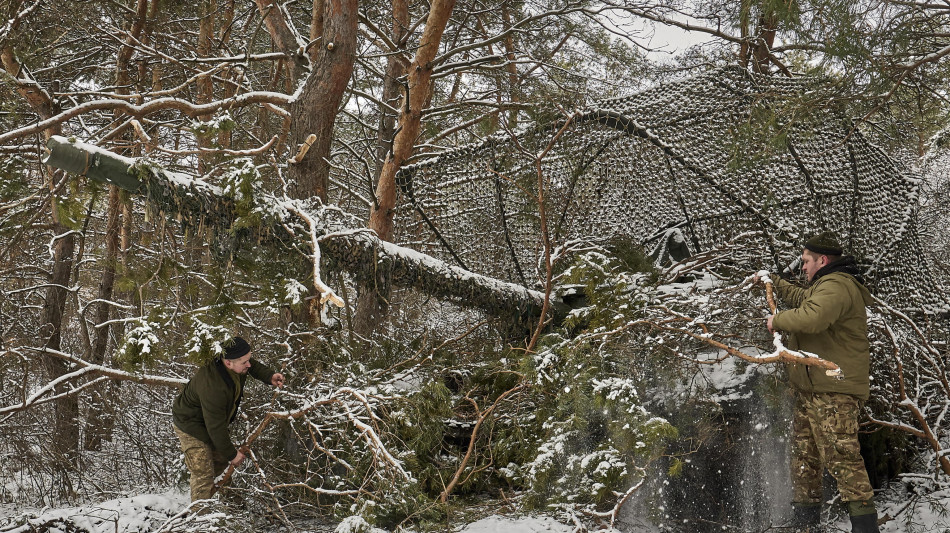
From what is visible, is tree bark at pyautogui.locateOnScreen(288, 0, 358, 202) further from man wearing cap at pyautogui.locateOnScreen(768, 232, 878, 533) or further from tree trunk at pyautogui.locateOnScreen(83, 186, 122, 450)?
man wearing cap at pyautogui.locateOnScreen(768, 232, 878, 533)

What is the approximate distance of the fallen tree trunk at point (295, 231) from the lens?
14.3 feet

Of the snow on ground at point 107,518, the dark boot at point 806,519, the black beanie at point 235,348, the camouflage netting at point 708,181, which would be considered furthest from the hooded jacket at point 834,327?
the snow on ground at point 107,518

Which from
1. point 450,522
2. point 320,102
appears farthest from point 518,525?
point 320,102

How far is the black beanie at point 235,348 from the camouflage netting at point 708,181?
2.19m

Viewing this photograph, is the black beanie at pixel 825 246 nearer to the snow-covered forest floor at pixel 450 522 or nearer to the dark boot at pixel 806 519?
the dark boot at pixel 806 519

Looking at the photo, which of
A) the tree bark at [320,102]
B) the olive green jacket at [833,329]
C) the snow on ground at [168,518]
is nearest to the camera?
the olive green jacket at [833,329]

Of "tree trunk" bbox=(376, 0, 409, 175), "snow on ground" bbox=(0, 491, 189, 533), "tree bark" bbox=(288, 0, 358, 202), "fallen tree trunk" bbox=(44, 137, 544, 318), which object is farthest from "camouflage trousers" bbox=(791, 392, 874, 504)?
"tree trunk" bbox=(376, 0, 409, 175)

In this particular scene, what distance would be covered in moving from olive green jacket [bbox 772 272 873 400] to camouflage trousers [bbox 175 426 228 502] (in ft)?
12.0

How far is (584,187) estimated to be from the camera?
5.92m

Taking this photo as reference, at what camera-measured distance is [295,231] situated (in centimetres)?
487

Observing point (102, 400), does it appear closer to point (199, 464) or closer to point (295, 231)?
point (199, 464)

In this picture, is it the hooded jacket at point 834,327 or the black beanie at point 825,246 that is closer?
the hooded jacket at point 834,327

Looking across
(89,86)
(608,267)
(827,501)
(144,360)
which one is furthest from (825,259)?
(89,86)

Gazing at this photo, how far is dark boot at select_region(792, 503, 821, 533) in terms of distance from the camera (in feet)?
14.4
